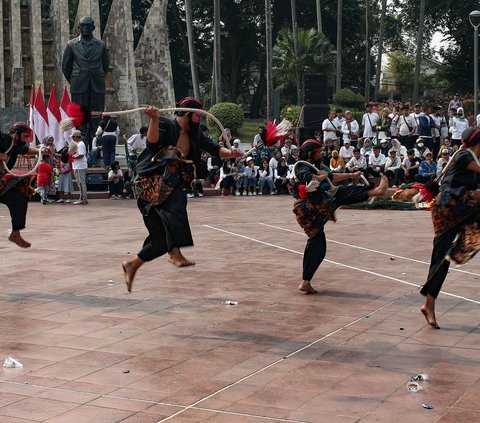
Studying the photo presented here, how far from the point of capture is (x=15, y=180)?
36.8 ft

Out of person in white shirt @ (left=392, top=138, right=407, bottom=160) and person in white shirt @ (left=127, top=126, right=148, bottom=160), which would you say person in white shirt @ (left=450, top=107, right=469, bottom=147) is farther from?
person in white shirt @ (left=127, top=126, right=148, bottom=160)

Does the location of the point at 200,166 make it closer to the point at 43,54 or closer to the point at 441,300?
the point at 441,300

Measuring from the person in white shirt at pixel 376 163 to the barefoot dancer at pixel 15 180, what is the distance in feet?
43.3

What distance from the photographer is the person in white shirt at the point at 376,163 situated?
2364 centimetres

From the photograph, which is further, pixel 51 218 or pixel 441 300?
pixel 51 218

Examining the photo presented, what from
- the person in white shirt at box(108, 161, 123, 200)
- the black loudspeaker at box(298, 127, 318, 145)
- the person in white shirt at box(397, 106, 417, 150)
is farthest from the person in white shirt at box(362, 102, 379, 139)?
the person in white shirt at box(108, 161, 123, 200)

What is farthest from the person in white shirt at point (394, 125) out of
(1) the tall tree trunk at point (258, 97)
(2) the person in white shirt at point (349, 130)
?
(1) the tall tree trunk at point (258, 97)

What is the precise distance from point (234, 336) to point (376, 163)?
51.3 feet

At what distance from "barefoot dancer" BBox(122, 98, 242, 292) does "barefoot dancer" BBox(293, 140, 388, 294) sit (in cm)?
79

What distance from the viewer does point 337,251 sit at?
13727 mm

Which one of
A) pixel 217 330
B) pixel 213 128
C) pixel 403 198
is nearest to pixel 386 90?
pixel 213 128

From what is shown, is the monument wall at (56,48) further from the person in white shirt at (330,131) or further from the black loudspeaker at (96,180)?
the person in white shirt at (330,131)

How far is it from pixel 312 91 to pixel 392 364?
24.7 meters

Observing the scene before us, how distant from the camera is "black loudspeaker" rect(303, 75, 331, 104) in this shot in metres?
31.9
